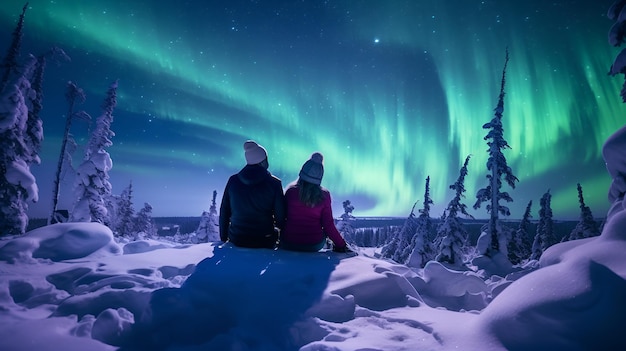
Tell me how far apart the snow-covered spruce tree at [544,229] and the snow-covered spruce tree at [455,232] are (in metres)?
20.5

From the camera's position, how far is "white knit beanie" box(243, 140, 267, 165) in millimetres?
5105

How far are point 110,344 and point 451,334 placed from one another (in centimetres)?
305

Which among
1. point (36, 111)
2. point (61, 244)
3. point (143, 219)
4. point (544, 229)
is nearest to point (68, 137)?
point (36, 111)

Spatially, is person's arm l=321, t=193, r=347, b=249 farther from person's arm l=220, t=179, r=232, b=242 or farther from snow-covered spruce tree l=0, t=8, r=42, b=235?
snow-covered spruce tree l=0, t=8, r=42, b=235

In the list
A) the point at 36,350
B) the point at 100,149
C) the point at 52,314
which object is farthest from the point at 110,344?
the point at 100,149

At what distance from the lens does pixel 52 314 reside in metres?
2.71

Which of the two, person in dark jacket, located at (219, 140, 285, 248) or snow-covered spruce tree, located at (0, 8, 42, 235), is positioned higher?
snow-covered spruce tree, located at (0, 8, 42, 235)

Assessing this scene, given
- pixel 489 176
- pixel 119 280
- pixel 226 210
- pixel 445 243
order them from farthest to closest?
pixel 445 243
pixel 489 176
pixel 226 210
pixel 119 280

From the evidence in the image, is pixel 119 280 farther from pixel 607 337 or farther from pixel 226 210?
pixel 607 337

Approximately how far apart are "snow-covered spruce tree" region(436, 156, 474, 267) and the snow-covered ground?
18.4m

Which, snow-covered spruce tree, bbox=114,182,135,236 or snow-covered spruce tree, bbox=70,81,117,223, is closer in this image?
snow-covered spruce tree, bbox=70,81,117,223

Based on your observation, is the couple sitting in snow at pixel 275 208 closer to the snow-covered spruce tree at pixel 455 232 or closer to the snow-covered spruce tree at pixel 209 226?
the snow-covered spruce tree at pixel 455 232

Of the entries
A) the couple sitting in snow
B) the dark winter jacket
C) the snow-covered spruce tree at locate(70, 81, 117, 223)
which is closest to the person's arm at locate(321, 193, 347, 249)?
the couple sitting in snow

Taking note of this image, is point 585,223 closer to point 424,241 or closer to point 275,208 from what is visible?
point 424,241
